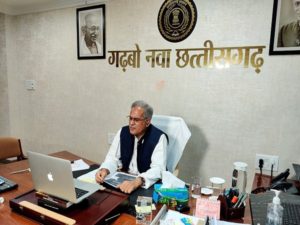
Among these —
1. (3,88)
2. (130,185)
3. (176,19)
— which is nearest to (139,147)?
(130,185)

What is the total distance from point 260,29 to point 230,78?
0.44 metres

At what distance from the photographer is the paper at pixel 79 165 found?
5.71ft

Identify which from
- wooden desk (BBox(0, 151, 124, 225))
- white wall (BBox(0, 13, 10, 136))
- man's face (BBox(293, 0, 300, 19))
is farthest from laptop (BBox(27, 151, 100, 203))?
white wall (BBox(0, 13, 10, 136))

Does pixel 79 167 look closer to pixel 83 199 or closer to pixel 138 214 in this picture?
pixel 83 199

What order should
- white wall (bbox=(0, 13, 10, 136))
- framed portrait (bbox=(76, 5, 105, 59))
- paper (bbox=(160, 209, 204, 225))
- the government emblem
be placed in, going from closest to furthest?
paper (bbox=(160, 209, 204, 225)) → the government emblem → framed portrait (bbox=(76, 5, 105, 59)) → white wall (bbox=(0, 13, 10, 136))

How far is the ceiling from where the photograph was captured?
2.61 m

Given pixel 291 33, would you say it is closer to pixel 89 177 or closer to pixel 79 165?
pixel 89 177

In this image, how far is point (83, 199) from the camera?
3.73 ft

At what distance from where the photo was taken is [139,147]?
187cm

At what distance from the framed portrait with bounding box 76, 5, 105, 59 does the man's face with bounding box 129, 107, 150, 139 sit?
3.43 feet

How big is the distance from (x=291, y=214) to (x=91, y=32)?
2424mm

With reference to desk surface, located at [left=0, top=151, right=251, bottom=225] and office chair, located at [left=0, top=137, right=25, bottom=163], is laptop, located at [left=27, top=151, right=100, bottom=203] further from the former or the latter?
office chair, located at [left=0, top=137, right=25, bottom=163]

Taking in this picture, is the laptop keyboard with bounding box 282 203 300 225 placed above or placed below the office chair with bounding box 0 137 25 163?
above

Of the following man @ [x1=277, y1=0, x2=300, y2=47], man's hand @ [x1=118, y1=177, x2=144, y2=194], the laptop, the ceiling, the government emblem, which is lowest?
man's hand @ [x1=118, y1=177, x2=144, y2=194]
